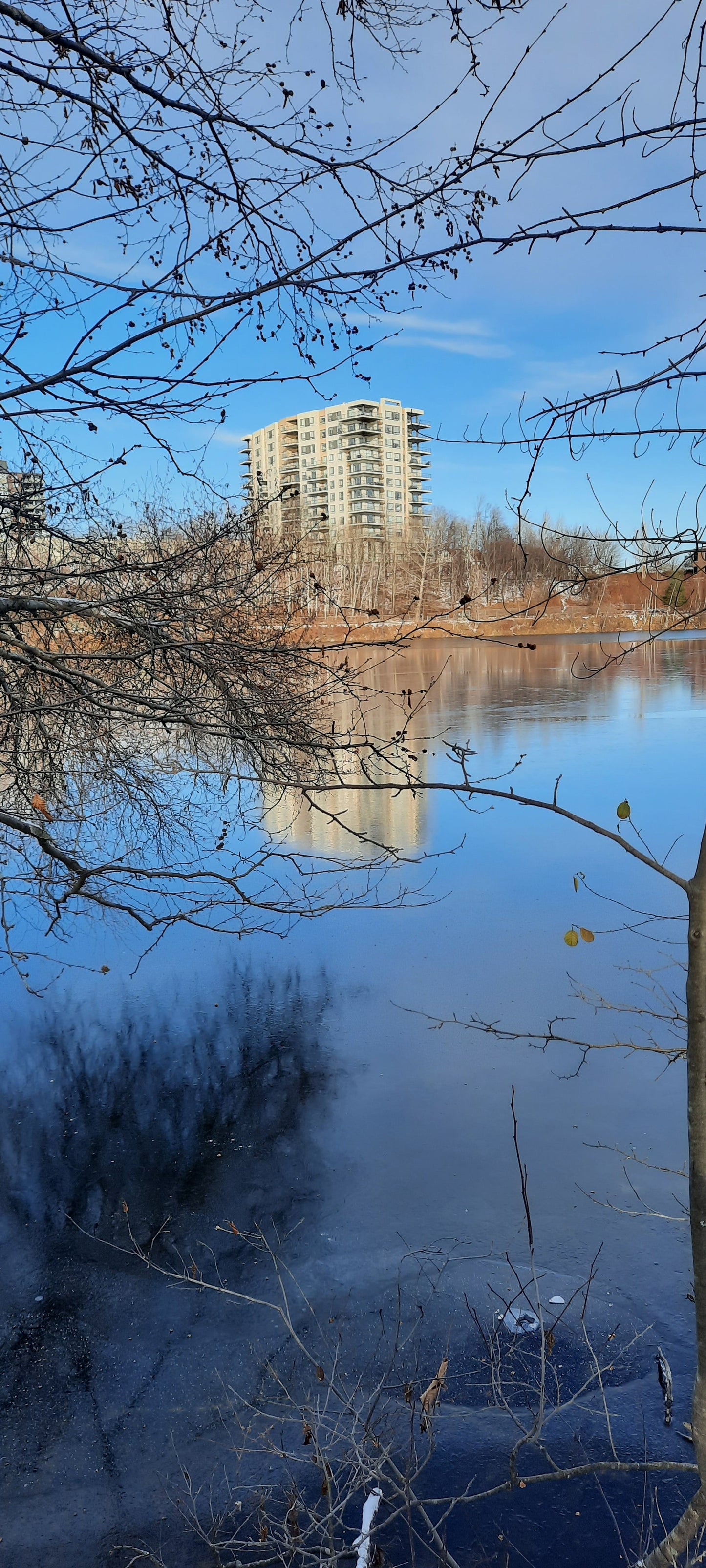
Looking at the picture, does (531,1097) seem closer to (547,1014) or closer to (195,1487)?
(547,1014)

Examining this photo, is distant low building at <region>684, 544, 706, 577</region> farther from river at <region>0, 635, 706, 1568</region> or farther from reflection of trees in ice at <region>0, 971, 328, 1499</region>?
reflection of trees in ice at <region>0, 971, 328, 1499</region>

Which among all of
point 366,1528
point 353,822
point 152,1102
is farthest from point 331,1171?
point 353,822

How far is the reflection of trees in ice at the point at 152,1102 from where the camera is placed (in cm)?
523

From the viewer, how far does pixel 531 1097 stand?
236 inches

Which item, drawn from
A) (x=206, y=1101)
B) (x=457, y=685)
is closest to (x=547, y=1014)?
(x=206, y=1101)

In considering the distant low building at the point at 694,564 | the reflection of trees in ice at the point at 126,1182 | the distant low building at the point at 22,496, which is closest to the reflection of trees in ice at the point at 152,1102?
the reflection of trees in ice at the point at 126,1182

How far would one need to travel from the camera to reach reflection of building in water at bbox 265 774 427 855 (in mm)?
11602

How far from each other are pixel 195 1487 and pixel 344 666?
359cm

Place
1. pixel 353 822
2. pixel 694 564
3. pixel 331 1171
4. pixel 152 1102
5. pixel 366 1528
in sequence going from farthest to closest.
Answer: pixel 353 822, pixel 152 1102, pixel 331 1171, pixel 366 1528, pixel 694 564

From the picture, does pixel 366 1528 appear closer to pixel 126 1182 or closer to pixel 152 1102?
pixel 126 1182

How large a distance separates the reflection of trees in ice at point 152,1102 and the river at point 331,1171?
0.02 metres

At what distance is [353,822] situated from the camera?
12.7 metres

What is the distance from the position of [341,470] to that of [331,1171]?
5885 centimetres

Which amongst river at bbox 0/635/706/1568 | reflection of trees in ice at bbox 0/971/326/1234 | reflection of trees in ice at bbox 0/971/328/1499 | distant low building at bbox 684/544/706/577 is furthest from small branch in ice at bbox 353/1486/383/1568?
distant low building at bbox 684/544/706/577
